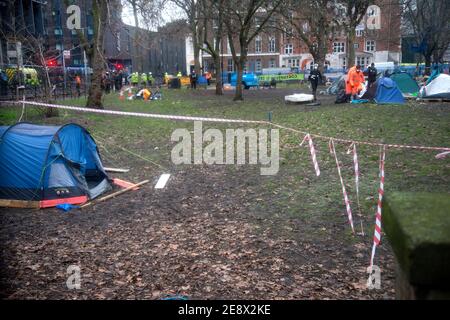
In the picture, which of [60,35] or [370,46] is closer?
[60,35]

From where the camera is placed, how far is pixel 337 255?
550 cm

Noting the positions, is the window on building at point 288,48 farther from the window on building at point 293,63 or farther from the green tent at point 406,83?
the green tent at point 406,83

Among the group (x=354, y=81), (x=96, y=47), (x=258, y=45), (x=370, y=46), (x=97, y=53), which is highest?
(x=258, y=45)

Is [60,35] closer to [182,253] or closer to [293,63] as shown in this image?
[293,63]

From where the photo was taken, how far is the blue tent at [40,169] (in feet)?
26.1

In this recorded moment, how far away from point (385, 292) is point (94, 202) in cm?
585

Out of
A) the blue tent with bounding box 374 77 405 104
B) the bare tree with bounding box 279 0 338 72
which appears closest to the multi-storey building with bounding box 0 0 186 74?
the bare tree with bounding box 279 0 338 72

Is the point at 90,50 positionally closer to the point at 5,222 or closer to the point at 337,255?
the point at 5,222

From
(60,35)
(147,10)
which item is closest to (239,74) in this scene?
(147,10)

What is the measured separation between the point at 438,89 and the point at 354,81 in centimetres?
388

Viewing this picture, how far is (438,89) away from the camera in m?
19.2

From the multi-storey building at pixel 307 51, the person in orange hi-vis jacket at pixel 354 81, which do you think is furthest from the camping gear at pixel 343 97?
the multi-storey building at pixel 307 51

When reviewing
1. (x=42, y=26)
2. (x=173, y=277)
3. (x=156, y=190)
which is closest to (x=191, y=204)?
(x=156, y=190)

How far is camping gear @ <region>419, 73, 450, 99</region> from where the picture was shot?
1895 centimetres
